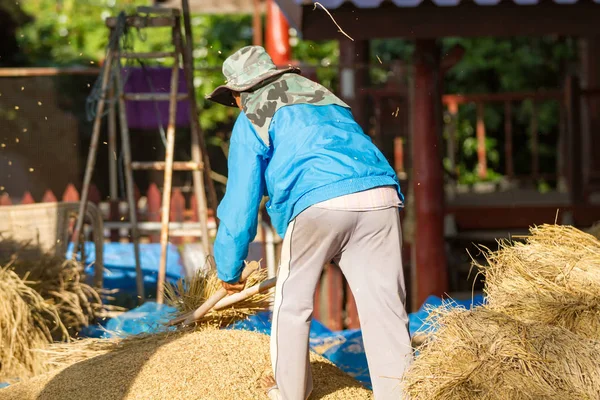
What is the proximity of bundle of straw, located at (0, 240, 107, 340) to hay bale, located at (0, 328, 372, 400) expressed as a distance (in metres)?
1.23

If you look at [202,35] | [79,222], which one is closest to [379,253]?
[79,222]

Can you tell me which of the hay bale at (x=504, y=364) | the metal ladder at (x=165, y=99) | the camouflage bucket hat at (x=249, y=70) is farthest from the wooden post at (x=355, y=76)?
the hay bale at (x=504, y=364)

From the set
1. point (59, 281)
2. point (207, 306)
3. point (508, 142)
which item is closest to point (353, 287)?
point (207, 306)

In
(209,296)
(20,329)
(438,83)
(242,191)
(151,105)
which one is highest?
(438,83)

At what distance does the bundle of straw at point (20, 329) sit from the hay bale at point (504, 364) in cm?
244

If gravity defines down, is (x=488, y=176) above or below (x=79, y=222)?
below

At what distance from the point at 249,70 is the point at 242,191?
0.55 metres

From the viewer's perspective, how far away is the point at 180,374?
356cm

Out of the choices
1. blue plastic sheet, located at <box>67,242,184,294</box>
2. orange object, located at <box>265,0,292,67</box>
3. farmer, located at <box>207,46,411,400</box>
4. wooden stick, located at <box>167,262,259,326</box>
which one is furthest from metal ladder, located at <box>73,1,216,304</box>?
orange object, located at <box>265,0,292,67</box>

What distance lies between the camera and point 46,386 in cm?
374

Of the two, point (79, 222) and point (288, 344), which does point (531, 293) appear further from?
point (79, 222)

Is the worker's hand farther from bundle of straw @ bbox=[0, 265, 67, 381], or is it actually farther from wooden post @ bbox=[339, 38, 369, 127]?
wooden post @ bbox=[339, 38, 369, 127]

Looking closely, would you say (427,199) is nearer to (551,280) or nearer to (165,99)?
(165,99)

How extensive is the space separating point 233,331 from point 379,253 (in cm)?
96
